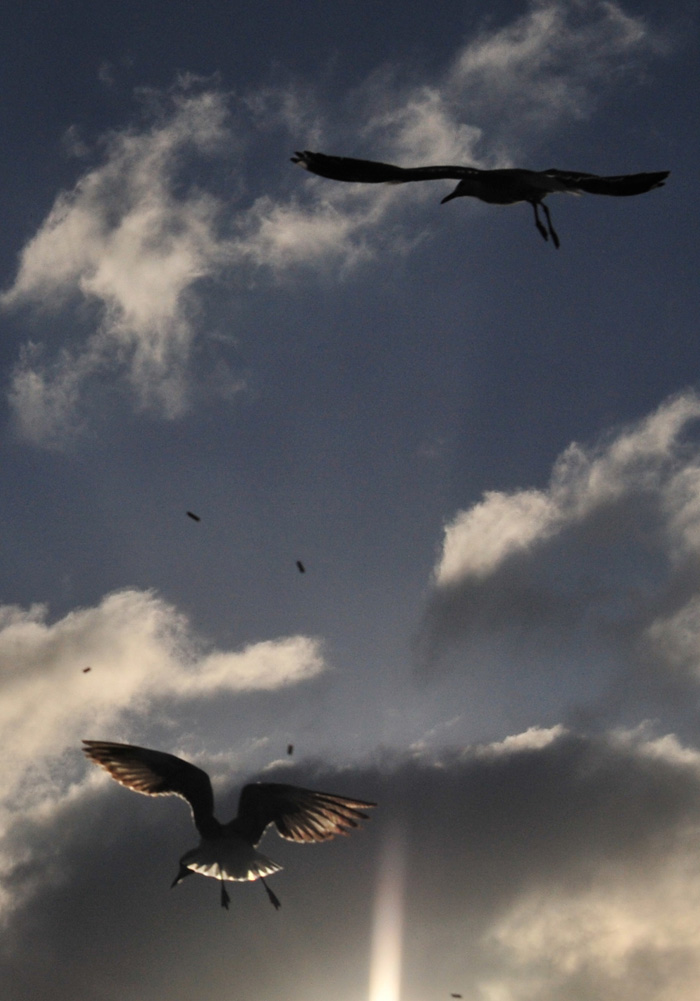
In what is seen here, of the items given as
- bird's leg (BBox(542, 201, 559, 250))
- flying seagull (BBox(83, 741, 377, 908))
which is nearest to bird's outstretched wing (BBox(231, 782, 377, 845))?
flying seagull (BBox(83, 741, 377, 908))

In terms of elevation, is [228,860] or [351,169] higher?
[351,169]

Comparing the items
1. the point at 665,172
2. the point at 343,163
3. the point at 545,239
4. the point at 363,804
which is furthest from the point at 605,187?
the point at 363,804

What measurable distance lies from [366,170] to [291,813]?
1401cm

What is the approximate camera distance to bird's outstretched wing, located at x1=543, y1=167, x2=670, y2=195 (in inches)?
824

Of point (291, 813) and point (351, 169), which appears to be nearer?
point (351, 169)

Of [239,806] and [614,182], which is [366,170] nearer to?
[614,182]

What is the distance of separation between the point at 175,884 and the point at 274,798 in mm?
3088

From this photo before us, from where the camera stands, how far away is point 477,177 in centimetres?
2083

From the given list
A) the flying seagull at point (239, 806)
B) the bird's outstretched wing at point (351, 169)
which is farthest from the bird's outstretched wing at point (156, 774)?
the bird's outstretched wing at point (351, 169)

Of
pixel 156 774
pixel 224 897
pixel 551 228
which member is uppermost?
pixel 551 228

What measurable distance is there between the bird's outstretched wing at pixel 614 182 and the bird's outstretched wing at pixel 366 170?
1993mm

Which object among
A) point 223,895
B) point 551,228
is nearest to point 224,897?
point 223,895

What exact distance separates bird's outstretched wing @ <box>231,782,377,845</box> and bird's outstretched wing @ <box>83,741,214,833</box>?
2.94 ft

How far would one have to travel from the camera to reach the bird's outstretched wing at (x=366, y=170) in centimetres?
2103
